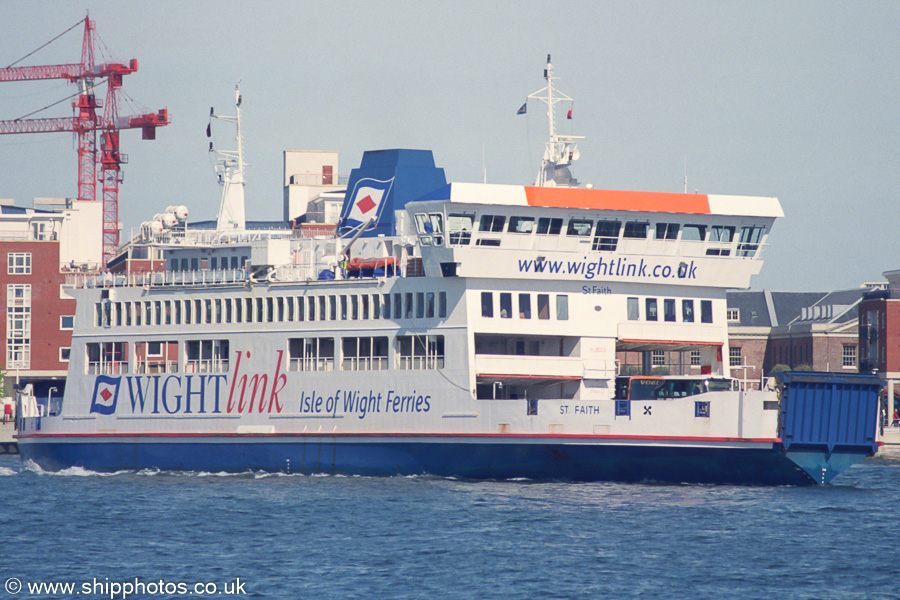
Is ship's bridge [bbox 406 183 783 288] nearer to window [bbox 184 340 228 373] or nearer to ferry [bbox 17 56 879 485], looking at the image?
ferry [bbox 17 56 879 485]

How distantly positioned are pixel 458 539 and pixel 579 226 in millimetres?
13113

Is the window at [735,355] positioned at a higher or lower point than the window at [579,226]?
lower

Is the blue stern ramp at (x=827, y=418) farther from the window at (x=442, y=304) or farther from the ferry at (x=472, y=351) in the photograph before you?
the window at (x=442, y=304)

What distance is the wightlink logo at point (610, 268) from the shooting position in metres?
39.3

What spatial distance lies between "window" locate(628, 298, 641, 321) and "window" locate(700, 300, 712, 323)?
2.27 meters

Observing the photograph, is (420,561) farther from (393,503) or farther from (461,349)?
(461,349)

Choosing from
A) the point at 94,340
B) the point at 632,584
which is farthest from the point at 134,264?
the point at 632,584

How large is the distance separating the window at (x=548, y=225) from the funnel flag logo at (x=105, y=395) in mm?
17228

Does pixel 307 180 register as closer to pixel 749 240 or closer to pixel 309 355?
pixel 309 355

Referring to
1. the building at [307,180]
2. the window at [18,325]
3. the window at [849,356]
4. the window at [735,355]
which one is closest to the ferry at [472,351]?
the building at [307,180]

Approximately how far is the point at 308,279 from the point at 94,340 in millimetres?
9820

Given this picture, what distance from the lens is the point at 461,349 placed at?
129 ft

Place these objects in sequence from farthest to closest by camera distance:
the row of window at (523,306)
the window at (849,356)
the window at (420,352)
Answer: the window at (849,356) < the window at (420,352) < the row of window at (523,306)

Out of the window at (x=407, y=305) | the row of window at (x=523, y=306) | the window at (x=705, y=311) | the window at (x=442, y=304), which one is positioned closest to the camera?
the row of window at (x=523, y=306)
